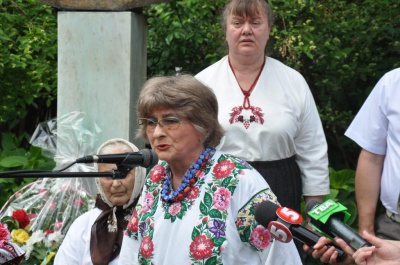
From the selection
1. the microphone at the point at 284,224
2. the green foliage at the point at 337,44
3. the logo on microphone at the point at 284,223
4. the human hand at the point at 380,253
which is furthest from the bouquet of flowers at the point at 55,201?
the human hand at the point at 380,253

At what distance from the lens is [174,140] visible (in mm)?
4141

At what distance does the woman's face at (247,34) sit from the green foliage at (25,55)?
248 centimetres

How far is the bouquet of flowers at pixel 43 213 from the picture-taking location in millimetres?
Result: 5953

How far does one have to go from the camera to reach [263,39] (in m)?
5.39

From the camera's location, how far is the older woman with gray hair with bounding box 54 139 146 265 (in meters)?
5.09

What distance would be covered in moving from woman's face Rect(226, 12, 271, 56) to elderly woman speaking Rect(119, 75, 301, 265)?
1106 millimetres

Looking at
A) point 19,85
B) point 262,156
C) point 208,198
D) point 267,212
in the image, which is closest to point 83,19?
point 19,85

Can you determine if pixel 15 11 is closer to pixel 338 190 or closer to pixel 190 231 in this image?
pixel 338 190

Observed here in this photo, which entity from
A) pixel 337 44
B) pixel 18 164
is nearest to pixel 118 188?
pixel 18 164

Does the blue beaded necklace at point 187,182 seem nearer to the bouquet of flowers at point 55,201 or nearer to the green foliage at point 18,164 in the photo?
the bouquet of flowers at point 55,201

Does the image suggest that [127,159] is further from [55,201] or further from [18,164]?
[18,164]

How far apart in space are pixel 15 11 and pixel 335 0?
102 inches

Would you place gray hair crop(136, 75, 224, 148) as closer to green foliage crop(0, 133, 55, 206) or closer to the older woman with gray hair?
the older woman with gray hair

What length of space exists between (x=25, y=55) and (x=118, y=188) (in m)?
2.67
